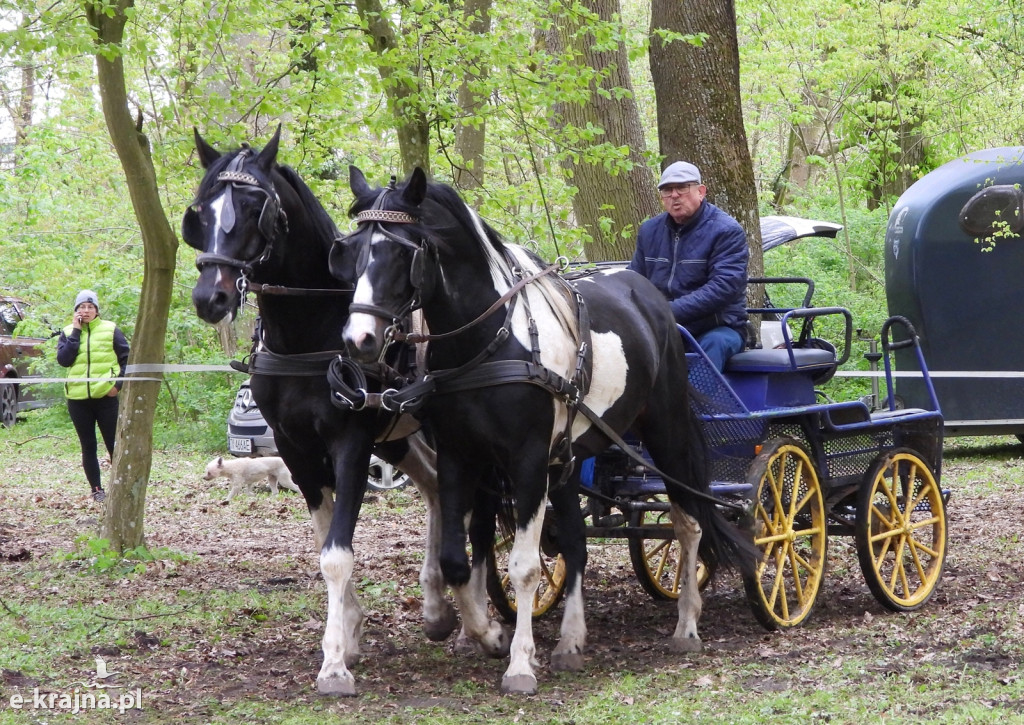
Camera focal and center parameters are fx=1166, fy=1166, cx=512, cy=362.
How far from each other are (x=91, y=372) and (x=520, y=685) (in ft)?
25.0

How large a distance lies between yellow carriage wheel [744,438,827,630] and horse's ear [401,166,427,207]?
2.35 meters

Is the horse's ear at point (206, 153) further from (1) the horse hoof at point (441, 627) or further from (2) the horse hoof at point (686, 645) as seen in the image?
(2) the horse hoof at point (686, 645)

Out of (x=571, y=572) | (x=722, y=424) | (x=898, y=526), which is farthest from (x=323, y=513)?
(x=898, y=526)

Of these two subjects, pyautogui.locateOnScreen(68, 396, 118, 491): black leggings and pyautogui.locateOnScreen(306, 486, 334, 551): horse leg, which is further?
pyautogui.locateOnScreen(68, 396, 118, 491): black leggings

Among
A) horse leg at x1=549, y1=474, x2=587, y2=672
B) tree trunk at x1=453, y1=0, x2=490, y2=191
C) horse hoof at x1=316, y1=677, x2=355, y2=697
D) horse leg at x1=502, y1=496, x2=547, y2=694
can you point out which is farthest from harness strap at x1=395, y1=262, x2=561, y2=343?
tree trunk at x1=453, y1=0, x2=490, y2=191

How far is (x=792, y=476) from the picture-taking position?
6195 mm

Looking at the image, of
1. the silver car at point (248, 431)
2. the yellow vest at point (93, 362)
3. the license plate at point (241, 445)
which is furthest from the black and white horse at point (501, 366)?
the license plate at point (241, 445)

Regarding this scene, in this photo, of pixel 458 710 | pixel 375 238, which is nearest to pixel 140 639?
pixel 458 710

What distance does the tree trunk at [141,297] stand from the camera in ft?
23.5

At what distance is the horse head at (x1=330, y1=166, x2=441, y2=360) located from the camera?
4332mm

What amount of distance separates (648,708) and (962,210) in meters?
8.75

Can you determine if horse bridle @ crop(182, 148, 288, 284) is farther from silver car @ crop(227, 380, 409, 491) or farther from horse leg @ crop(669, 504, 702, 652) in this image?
silver car @ crop(227, 380, 409, 491)

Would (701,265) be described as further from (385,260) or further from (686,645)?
(385,260)

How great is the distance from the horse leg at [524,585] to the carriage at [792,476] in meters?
1.00
